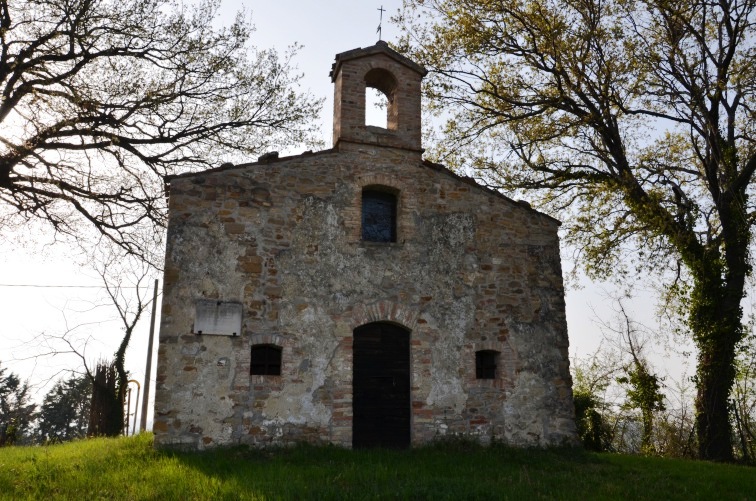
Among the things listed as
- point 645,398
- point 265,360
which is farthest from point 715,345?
point 265,360

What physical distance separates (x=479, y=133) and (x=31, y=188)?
1049 centimetres

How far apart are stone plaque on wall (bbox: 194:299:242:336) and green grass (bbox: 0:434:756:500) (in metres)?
1.84

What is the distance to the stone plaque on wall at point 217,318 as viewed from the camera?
948cm

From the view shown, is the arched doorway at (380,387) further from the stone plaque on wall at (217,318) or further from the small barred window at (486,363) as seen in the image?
the stone plaque on wall at (217,318)

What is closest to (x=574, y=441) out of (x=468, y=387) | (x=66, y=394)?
(x=468, y=387)

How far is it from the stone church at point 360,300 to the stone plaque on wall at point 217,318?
0.02 meters

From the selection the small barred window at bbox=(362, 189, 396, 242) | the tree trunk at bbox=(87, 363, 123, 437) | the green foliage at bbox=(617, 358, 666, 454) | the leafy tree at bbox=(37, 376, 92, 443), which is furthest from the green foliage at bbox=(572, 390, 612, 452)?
the leafy tree at bbox=(37, 376, 92, 443)

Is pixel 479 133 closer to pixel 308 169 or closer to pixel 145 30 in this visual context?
pixel 308 169

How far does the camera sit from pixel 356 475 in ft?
24.9

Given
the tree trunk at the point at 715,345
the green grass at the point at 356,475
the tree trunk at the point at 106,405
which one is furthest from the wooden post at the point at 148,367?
the tree trunk at the point at 715,345

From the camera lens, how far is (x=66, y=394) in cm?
3356

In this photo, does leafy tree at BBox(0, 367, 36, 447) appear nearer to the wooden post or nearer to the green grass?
the wooden post

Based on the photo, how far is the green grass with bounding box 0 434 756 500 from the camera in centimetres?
679

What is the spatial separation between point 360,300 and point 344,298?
286 millimetres
